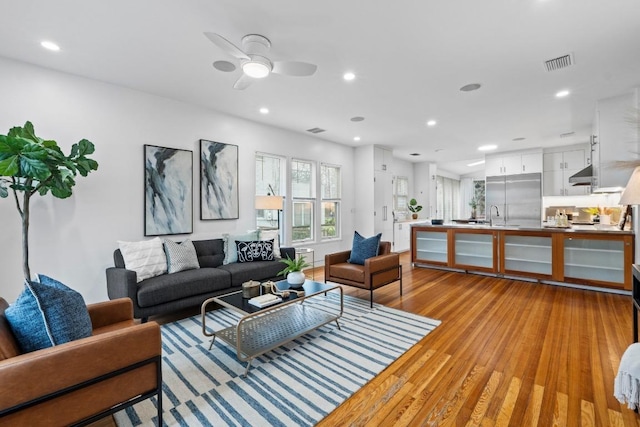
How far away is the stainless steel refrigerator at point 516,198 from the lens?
7184 millimetres

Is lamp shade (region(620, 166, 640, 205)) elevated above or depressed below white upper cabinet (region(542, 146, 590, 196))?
below

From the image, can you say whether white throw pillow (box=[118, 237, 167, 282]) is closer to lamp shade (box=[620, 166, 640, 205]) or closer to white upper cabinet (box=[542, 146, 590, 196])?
lamp shade (box=[620, 166, 640, 205])

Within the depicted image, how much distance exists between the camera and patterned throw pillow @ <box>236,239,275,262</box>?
4152 mm

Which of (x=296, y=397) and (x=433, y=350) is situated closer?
(x=296, y=397)

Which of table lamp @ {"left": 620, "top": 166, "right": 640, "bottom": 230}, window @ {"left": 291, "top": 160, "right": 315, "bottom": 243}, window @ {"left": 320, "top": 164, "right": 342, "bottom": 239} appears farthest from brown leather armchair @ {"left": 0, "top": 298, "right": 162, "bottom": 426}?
window @ {"left": 320, "top": 164, "right": 342, "bottom": 239}

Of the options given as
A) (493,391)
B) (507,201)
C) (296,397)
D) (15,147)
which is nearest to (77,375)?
(296,397)

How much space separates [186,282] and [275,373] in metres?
1.59

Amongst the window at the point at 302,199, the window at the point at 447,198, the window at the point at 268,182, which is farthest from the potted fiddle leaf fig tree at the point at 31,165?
the window at the point at 447,198

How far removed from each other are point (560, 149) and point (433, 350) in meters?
7.19

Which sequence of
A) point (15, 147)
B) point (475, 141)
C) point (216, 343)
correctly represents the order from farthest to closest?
point (475, 141)
point (216, 343)
point (15, 147)

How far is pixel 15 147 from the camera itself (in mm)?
2389

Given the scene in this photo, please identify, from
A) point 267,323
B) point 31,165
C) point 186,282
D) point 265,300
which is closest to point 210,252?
point 186,282

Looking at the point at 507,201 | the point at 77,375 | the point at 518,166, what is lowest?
the point at 77,375

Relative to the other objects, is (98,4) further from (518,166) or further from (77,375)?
(518,166)
